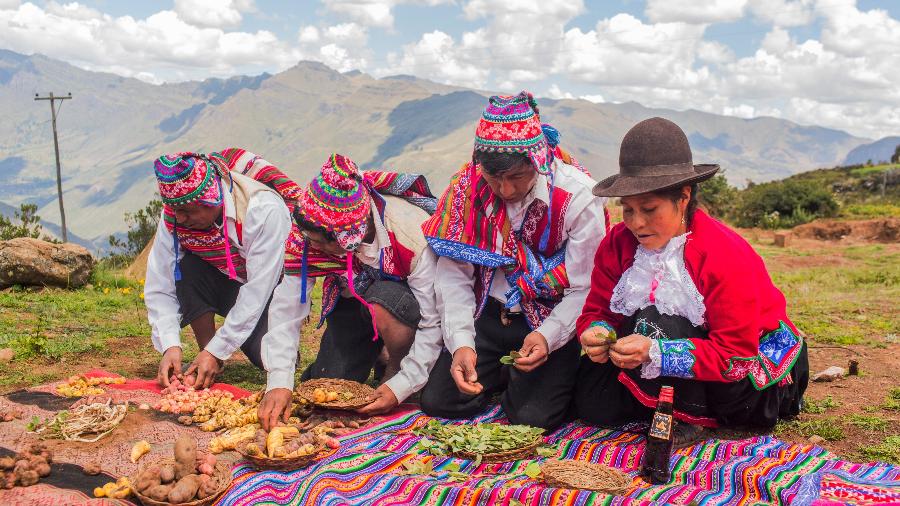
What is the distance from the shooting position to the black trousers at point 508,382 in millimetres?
3838

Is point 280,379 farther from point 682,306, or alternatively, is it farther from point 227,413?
point 682,306

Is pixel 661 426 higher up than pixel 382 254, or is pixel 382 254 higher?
pixel 382 254

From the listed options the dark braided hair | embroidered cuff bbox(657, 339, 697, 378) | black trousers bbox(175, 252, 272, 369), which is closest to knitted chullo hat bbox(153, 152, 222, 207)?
black trousers bbox(175, 252, 272, 369)

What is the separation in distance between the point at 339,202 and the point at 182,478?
1.57 meters

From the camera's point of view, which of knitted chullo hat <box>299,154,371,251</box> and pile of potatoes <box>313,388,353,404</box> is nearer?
knitted chullo hat <box>299,154,371,251</box>

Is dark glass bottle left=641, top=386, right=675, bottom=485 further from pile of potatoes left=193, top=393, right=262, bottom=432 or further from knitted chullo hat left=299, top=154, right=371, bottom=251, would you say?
pile of potatoes left=193, top=393, right=262, bottom=432

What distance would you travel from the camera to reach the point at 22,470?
296cm

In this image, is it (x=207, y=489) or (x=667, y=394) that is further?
(x=667, y=394)

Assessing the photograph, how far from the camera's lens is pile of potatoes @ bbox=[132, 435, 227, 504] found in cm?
282

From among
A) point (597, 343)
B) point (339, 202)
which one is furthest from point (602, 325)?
point (339, 202)

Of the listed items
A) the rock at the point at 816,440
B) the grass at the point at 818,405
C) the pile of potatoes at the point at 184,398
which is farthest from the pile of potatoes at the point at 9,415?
the grass at the point at 818,405

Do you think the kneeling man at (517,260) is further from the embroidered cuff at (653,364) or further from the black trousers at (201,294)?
the black trousers at (201,294)

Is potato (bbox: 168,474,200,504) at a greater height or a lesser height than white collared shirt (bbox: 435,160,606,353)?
lesser

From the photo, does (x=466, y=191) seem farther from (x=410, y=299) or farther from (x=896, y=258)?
(x=896, y=258)
